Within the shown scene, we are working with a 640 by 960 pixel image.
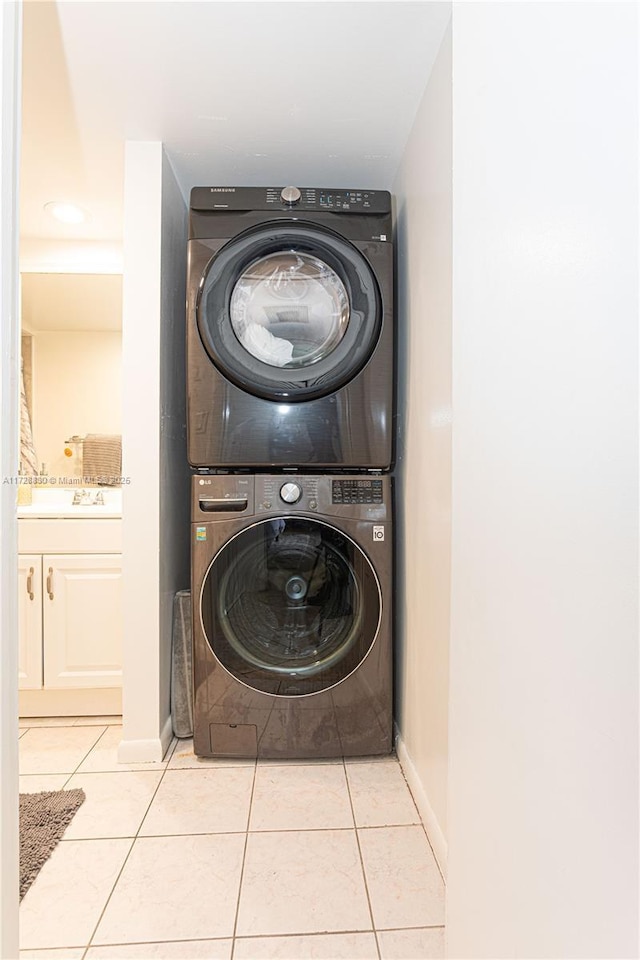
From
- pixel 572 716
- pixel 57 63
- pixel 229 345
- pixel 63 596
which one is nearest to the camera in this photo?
pixel 572 716

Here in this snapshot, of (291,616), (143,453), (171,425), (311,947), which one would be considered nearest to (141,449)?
(143,453)

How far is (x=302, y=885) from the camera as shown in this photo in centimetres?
138

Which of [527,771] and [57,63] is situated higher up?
[57,63]

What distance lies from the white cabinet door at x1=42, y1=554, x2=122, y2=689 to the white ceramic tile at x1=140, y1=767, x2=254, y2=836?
0.62 meters

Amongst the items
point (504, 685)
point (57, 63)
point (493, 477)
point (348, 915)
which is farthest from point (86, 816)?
point (57, 63)

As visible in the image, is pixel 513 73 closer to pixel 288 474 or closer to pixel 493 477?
pixel 493 477

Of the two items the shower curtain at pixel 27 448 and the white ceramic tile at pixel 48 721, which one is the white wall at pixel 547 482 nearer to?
the white ceramic tile at pixel 48 721

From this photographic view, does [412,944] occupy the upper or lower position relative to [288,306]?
lower

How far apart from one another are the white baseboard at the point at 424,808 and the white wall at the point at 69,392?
6.10 feet

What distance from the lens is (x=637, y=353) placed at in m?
0.47

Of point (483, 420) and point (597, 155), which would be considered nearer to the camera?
point (597, 155)

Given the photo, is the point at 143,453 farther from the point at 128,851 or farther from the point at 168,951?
the point at 168,951

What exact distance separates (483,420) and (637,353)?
37 centimetres

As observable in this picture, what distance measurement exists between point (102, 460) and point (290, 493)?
1194mm
